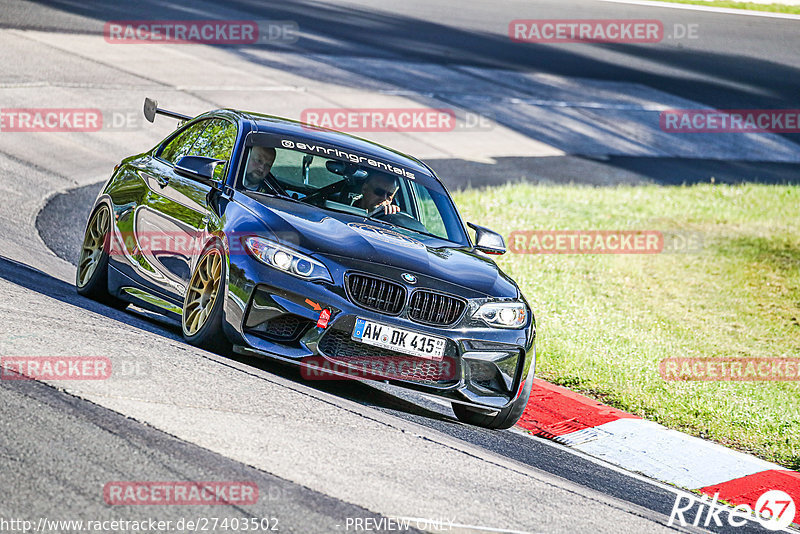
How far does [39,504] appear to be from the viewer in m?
4.28

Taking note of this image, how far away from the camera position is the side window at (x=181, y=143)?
346 inches

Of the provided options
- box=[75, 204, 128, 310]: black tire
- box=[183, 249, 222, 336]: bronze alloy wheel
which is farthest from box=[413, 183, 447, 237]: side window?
box=[75, 204, 128, 310]: black tire

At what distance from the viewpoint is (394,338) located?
21.9ft

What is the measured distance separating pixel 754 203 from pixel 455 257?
1277 cm

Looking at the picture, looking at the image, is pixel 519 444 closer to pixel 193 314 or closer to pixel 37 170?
pixel 193 314

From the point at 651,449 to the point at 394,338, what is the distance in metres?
2.28

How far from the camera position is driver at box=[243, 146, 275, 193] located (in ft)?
25.5

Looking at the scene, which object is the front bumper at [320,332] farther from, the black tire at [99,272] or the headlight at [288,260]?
the black tire at [99,272]

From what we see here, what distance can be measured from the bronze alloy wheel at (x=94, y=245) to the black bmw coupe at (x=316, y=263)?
19 millimetres

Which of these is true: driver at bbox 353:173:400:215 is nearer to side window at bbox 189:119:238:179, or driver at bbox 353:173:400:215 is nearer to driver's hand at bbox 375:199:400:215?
driver's hand at bbox 375:199:400:215

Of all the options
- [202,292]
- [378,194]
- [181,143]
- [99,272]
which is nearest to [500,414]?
[378,194]

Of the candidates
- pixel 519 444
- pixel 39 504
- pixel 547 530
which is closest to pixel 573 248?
pixel 519 444

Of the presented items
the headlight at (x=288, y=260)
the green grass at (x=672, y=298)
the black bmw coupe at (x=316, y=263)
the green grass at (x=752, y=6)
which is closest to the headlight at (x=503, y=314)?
the black bmw coupe at (x=316, y=263)

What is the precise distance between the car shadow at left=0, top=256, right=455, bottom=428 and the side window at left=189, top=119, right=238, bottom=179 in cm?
115
